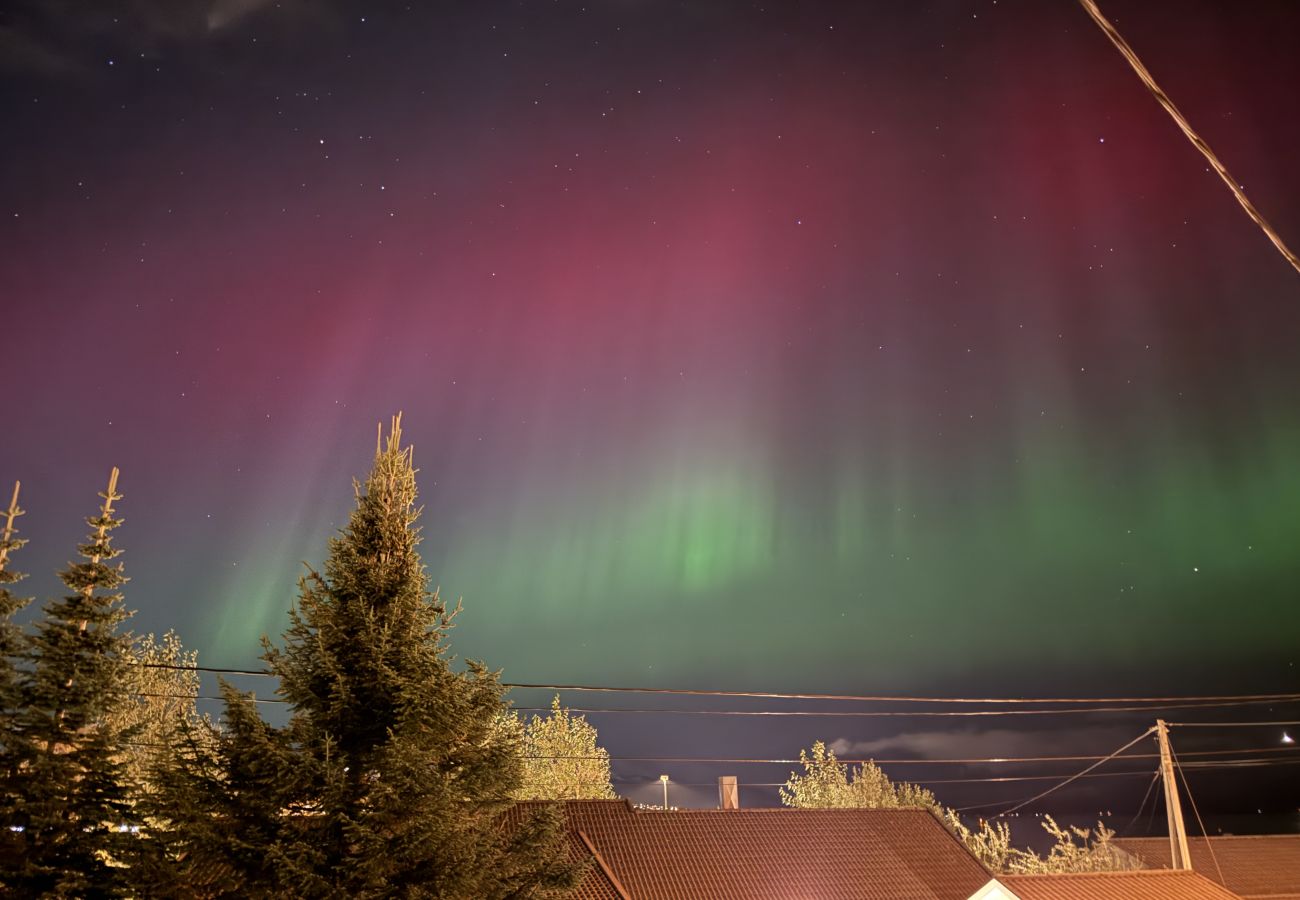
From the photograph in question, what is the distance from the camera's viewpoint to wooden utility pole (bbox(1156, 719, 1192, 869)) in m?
30.2

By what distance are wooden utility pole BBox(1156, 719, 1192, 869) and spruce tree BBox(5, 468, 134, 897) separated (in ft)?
97.1

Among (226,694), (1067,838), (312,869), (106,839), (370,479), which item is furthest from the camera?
(1067,838)

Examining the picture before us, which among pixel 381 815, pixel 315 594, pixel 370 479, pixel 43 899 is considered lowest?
pixel 43 899

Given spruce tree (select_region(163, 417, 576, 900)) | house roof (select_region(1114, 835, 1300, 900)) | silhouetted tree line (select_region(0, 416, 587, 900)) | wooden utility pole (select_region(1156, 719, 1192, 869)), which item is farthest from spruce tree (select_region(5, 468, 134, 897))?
house roof (select_region(1114, 835, 1300, 900))

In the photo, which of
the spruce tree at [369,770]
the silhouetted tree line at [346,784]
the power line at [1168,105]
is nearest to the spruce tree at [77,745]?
the silhouetted tree line at [346,784]

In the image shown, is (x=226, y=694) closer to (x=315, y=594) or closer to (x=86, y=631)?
(x=315, y=594)

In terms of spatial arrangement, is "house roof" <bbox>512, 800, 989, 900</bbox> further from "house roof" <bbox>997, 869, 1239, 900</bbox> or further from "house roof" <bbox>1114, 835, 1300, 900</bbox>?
"house roof" <bbox>1114, 835, 1300, 900</bbox>

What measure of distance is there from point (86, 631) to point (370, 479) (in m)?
8.65

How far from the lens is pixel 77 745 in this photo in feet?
62.6

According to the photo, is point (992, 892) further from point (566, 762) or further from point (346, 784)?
point (566, 762)

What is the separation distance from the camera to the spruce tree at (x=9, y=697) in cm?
1788

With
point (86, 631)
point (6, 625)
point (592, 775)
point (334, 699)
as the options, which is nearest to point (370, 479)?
point (334, 699)

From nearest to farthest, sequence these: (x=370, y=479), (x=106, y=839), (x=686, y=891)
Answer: (x=370, y=479), (x=106, y=839), (x=686, y=891)

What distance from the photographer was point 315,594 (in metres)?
15.3
